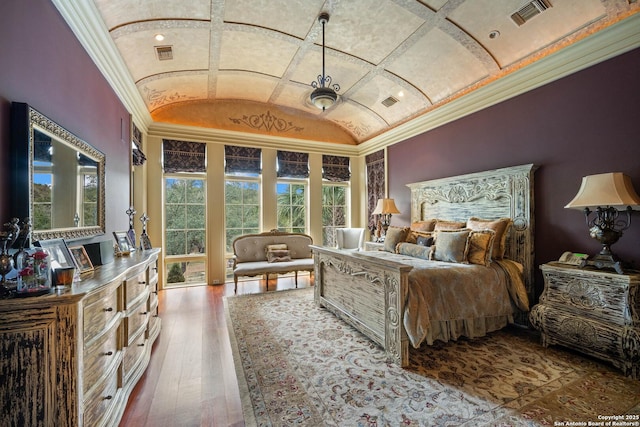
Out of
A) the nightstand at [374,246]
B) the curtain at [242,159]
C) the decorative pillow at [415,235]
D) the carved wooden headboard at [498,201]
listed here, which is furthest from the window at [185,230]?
the carved wooden headboard at [498,201]

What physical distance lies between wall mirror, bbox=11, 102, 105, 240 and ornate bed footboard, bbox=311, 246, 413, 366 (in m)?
2.40

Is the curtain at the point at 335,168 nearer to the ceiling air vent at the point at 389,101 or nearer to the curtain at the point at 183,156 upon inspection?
the ceiling air vent at the point at 389,101

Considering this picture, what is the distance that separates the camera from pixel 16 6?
153 centimetres

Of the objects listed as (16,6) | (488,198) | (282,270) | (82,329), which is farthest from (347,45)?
(82,329)

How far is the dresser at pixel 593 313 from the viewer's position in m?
2.11

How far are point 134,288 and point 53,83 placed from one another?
5.13ft

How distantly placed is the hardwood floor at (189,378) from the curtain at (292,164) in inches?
120

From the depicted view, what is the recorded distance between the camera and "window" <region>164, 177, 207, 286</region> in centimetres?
504

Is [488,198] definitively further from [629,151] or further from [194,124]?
[194,124]

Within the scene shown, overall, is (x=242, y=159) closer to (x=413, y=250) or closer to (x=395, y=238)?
(x=395, y=238)

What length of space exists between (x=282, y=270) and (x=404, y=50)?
12.0 feet

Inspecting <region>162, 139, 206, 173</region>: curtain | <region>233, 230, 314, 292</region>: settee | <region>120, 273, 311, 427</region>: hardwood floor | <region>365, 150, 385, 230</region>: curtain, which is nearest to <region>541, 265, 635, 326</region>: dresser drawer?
<region>120, 273, 311, 427</region>: hardwood floor

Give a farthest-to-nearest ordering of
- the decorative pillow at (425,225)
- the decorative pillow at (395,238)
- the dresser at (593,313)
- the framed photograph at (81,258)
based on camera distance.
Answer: the decorative pillow at (425,225)
the decorative pillow at (395,238)
the dresser at (593,313)
the framed photograph at (81,258)

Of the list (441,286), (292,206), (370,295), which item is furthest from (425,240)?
(292,206)
